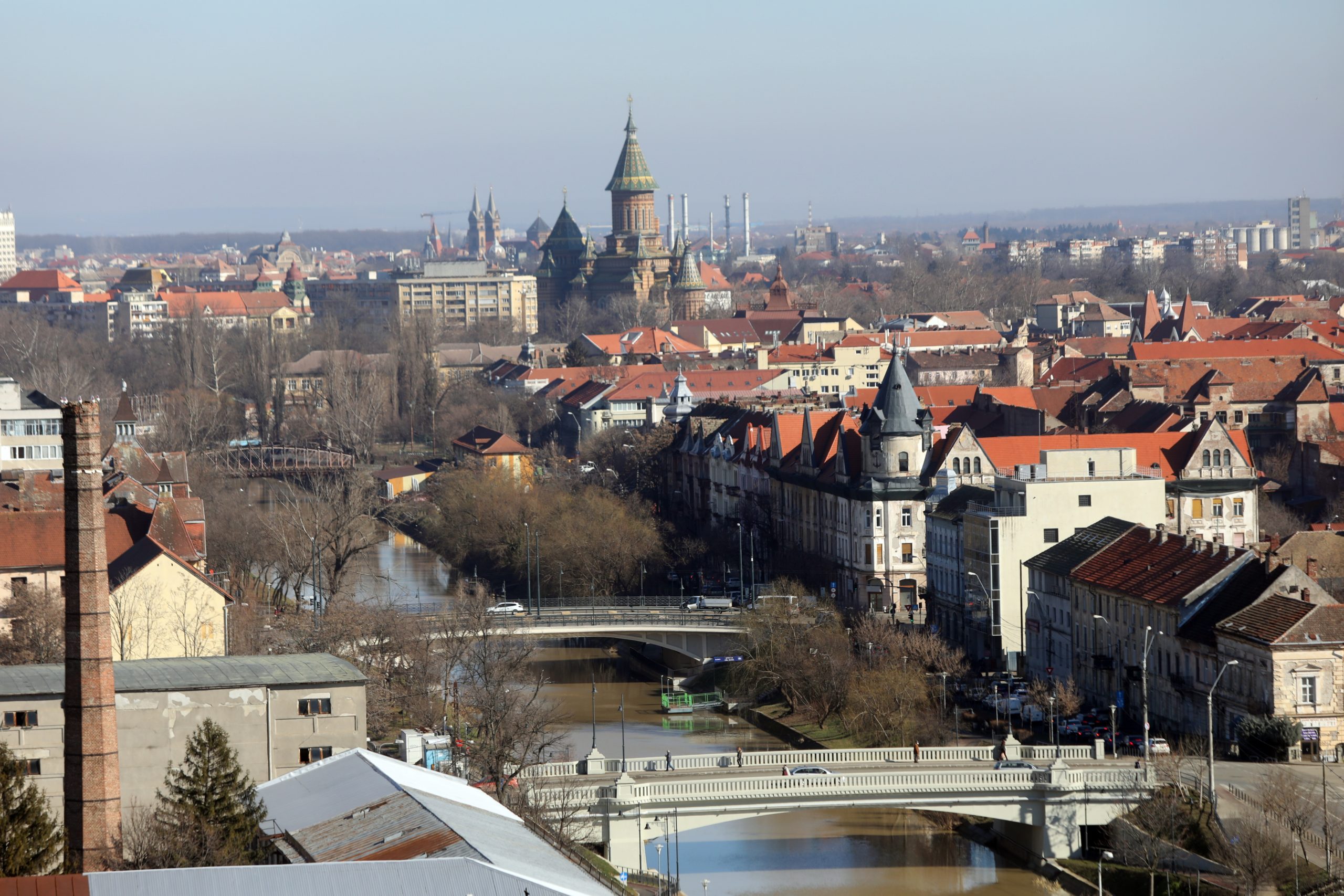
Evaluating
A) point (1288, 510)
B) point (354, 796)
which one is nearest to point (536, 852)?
point (354, 796)

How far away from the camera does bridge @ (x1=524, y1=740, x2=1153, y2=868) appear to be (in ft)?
130

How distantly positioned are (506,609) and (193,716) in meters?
23.9

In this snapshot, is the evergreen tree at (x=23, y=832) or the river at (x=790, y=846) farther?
the river at (x=790, y=846)

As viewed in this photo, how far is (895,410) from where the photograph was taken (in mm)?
70000

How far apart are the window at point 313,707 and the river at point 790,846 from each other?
605 centimetres

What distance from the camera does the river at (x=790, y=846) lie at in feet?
135

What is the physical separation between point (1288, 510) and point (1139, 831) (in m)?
40.7

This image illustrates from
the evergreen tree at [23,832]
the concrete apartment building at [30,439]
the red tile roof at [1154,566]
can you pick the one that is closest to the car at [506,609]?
the red tile roof at [1154,566]

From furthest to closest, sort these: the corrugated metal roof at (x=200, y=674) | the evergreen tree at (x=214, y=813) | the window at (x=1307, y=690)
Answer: the window at (x=1307, y=690) < the corrugated metal roof at (x=200, y=674) < the evergreen tree at (x=214, y=813)

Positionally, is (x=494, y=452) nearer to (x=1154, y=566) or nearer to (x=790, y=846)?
(x=1154, y=566)

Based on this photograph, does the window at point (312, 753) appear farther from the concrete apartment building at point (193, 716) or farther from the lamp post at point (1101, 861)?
the lamp post at point (1101, 861)

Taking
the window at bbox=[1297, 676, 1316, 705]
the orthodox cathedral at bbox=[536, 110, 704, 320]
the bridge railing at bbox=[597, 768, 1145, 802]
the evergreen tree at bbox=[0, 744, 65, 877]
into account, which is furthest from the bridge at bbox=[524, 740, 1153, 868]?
the orthodox cathedral at bbox=[536, 110, 704, 320]

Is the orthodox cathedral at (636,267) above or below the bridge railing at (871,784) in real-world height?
above

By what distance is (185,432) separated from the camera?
105938 mm
